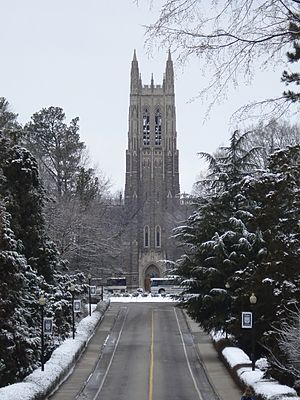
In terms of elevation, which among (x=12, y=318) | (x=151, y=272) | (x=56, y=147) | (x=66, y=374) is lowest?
(x=66, y=374)

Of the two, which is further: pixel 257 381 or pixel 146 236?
pixel 146 236

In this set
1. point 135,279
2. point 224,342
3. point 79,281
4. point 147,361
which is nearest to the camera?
point 147,361

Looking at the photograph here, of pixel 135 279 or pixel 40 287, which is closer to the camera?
pixel 40 287

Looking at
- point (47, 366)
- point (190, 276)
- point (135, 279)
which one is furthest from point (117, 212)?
point (47, 366)

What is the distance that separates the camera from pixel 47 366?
28547 mm

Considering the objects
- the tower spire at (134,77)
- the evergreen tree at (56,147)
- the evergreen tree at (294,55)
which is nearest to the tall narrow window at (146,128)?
the tower spire at (134,77)

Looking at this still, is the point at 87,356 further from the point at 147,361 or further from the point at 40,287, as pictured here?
the point at 40,287

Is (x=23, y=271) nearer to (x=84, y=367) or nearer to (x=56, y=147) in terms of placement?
(x=84, y=367)

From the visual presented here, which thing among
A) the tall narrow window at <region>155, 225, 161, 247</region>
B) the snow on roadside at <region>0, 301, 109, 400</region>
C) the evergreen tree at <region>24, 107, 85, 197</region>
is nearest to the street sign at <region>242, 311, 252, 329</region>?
the snow on roadside at <region>0, 301, 109, 400</region>

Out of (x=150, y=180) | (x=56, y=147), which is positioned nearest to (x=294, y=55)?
(x=56, y=147)

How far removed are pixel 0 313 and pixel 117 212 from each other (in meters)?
77.9

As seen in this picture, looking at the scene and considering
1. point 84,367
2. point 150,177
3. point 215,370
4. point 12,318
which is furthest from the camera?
point 150,177

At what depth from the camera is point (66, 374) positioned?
30.4 meters

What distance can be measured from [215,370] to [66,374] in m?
6.25
